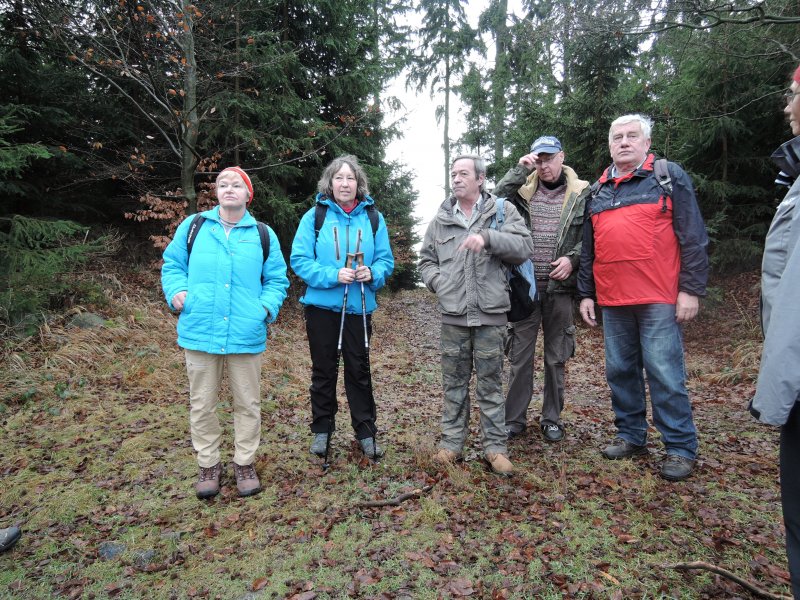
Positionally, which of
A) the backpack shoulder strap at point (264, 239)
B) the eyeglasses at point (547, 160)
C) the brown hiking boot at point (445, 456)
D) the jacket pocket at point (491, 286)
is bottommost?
the brown hiking boot at point (445, 456)

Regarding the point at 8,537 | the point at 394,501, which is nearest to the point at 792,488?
the point at 394,501

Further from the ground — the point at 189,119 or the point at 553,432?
the point at 189,119

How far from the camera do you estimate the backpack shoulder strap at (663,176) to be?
3.71 m

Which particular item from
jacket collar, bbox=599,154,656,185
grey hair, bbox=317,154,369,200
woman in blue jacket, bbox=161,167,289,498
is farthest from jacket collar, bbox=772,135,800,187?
woman in blue jacket, bbox=161,167,289,498

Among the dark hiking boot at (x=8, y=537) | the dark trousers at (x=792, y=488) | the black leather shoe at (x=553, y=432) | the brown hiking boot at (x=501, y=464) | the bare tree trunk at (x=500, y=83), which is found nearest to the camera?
the dark trousers at (x=792, y=488)

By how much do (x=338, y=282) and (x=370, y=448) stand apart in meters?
1.56

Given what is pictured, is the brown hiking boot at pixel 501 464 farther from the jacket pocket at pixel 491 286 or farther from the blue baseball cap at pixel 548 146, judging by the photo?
the blue baseball cap at pixel 548 146

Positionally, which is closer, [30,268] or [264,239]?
[264,239]

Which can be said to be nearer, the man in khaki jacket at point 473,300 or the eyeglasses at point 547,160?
the man in khaki jacket at point 473,300

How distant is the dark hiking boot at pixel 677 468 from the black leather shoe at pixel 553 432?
3.33ft

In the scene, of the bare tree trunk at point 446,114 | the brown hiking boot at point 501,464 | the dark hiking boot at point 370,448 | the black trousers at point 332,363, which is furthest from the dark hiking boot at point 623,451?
the bare tree trunk at point 446,114

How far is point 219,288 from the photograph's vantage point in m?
3.68

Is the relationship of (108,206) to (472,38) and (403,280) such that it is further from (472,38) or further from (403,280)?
(472,38)

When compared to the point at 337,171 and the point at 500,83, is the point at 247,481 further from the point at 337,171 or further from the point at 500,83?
the point at 500,83
